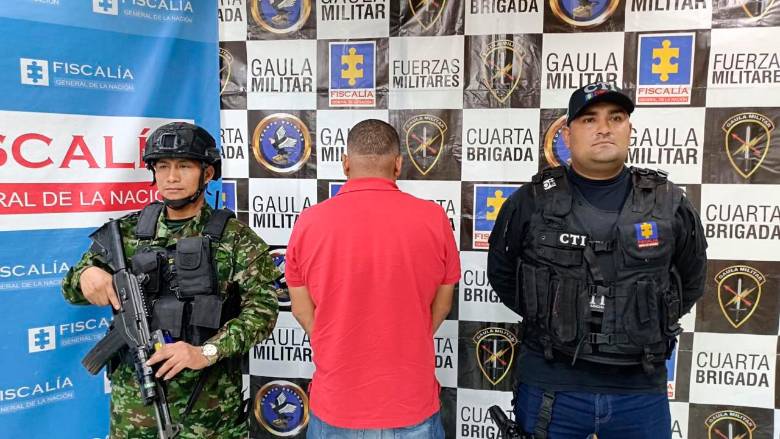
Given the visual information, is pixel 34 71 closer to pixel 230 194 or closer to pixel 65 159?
pixel 65 159

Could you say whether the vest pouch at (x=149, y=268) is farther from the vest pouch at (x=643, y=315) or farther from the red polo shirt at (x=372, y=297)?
the vest pouch at (x=643, y=315)

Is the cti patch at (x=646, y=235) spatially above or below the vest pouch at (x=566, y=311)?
above

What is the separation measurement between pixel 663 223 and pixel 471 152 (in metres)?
0.90

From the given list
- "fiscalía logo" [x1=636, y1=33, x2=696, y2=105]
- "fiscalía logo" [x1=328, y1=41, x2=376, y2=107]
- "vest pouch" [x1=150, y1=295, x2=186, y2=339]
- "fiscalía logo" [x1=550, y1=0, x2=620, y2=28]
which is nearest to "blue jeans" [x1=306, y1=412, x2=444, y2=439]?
"vest pouch" [x1=150, y1=295, x2=186, y2=339]

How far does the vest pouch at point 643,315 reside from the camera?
4.83 ft

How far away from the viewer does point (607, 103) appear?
1.52 m

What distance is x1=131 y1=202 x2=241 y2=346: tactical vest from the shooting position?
5.09ft

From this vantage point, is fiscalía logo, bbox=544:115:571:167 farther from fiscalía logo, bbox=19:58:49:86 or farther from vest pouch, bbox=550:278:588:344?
fiscalía logo, bbox=19:58:49:86

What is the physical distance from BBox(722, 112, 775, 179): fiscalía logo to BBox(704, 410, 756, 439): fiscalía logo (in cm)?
100

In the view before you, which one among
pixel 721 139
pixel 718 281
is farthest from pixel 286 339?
pixel 721 139

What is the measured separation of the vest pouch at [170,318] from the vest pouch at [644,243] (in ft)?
4.41

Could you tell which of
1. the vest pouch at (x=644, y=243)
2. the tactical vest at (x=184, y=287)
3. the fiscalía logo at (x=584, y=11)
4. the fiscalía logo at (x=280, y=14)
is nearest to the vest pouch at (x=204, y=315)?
the tactical vest at (x=184, y=287)

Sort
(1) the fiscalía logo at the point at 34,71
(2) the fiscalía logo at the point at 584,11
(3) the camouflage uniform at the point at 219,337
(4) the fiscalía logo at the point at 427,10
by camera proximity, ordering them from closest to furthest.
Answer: (3) the camouflage uniform at the point at 219,337 < (1) the fiscalía logo at the point at 34,71 < (2) the fiscalía logo at the point at 584,11 < (4) the fiscalía logo at the point at 427,10

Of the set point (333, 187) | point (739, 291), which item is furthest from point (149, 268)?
point (739, 291)
